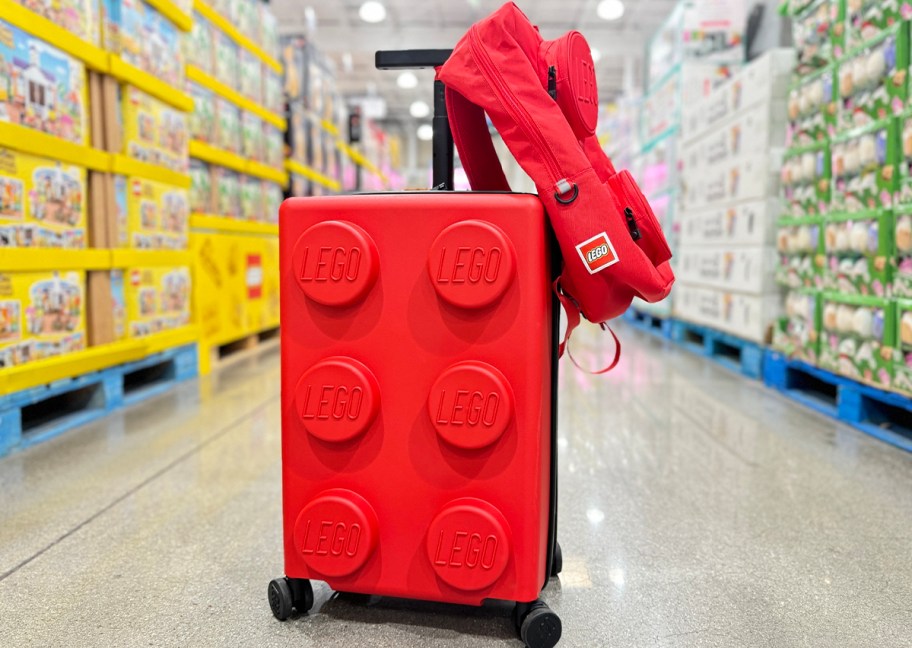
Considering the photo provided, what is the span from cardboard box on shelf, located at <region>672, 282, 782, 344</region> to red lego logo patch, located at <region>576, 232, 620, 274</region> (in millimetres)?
3509

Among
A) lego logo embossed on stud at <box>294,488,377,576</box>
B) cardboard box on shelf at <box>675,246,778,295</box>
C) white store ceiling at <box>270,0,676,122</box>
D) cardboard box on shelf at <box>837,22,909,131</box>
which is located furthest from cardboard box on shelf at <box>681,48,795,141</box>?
white store ceiling at <box>270,0,676,122</box>

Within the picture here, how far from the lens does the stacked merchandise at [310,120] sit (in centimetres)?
721

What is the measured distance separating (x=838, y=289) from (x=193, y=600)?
3.35 meters

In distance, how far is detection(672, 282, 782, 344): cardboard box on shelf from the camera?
4.53m

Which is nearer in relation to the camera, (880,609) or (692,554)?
(880,609)

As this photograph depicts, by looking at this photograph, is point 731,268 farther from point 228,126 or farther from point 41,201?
point 41,201

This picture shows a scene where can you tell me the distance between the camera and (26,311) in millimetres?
2918

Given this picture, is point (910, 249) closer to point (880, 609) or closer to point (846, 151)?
point (846, 151)

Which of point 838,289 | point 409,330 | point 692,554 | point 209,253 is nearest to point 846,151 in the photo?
point 838,289

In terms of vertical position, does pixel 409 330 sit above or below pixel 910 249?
below

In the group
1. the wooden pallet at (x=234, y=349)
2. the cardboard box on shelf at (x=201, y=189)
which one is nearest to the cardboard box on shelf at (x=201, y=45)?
the cardboard box on shelf at (x=201, y=189)

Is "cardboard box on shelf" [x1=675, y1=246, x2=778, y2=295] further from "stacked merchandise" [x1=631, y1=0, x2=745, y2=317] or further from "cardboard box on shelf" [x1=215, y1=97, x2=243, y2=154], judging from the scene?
"cardboard box on shelf" [x1=215, y1=97, x2=243, y2=154]

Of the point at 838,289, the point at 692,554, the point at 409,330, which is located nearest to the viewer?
the point at 409,330

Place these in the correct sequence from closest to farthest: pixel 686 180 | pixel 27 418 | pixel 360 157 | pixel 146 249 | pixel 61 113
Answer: pixel 61 113 → pixel 27 418 → pixel 146 249 → pixel 686 180 → pixel 360 157
